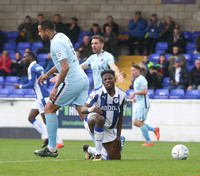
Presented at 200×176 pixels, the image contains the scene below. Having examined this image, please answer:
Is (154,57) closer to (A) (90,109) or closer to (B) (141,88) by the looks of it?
(B) (141,88)

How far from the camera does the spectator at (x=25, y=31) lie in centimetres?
2144

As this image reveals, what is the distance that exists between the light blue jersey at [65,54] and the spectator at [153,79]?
365 inches

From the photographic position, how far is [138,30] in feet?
67.6

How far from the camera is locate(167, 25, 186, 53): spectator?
19.2 meters

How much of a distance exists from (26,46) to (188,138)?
8899 millimetres

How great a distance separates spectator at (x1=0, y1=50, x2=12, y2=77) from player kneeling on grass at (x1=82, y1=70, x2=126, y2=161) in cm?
1136

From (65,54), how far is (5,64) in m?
11.8

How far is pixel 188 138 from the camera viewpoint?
49.1 feet

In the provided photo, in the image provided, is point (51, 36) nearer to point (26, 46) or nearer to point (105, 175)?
point (105, 175)

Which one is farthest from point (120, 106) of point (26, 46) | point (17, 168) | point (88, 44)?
point (26, 46)

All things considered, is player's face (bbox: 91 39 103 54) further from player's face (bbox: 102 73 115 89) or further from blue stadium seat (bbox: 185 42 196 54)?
blue stadium seat (bbox: 185 42 196 54)

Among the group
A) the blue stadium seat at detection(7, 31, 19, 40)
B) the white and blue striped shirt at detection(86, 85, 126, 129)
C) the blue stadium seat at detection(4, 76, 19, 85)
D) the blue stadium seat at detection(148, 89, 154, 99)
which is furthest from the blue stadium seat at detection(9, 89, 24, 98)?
the white and blue striped shirt at detection(86, 85, 126, 129)

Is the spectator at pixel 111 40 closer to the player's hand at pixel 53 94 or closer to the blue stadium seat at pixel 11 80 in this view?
the blue stadium seat at pixel 11 80

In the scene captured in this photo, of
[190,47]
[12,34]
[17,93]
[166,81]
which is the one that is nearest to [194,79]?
[166,81]
